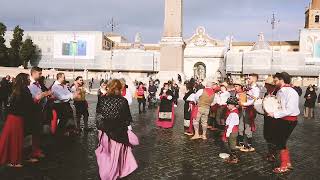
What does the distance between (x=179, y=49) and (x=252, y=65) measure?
148ft

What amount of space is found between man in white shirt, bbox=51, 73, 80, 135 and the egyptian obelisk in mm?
20410

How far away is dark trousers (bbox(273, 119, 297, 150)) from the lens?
6.95 metres

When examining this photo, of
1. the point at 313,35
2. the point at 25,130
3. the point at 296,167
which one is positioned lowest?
the point at 296,167

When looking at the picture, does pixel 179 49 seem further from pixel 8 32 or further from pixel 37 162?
pixel 8 32

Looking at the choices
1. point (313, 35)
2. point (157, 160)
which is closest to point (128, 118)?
point (157, 160)

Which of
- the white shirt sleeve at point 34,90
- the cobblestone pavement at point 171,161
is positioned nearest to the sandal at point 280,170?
the cobblestone pavement at point 171,161

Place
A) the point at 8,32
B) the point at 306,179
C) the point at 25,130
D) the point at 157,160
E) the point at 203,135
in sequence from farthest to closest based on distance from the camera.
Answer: the point at 8,32
the point at 203,135
the point at 157,160
the point at 25,130
the point at 306,179

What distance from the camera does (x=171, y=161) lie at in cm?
764

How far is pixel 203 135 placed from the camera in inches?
420

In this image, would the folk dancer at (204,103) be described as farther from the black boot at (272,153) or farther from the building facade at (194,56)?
the building facade at (194,56)

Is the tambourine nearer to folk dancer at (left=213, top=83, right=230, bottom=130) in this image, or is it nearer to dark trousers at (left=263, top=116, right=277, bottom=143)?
dark trousers at (left=263, top=116, right=277, bottom=143)

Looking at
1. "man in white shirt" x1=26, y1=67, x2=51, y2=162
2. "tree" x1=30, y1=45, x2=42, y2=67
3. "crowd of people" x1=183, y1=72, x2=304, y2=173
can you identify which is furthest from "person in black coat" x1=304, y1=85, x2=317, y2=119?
"tree" x1=30, y1=45, x2=42, y2=67

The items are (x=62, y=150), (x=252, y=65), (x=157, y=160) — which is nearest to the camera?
(x=157, y=160)

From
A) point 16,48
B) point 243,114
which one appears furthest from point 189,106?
point 16,48
